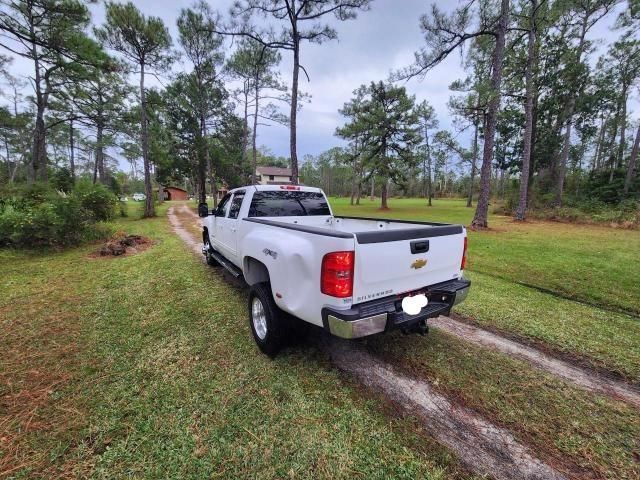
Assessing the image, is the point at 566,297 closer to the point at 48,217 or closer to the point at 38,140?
the point at 48,217

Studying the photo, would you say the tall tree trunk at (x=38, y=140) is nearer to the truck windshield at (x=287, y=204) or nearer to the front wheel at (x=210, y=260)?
the front wheel at (x=210, y=260)

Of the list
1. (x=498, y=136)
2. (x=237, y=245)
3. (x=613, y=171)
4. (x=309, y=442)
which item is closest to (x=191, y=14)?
(x=237, y=245)

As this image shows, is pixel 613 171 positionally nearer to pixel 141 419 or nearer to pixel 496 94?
pixel 496 94

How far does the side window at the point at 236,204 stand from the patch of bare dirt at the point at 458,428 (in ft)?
9.57

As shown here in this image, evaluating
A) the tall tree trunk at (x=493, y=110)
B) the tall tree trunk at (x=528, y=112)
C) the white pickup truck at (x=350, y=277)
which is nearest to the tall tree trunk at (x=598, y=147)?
the tall tree trunk at (x=528, y=112)

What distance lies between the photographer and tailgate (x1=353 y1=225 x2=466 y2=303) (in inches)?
84.7

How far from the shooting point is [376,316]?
2.16m

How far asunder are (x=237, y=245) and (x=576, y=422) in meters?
4.07

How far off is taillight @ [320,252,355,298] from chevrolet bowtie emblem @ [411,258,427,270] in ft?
2.37

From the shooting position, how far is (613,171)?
21.2 meters

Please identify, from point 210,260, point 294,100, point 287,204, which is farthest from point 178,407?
point 294,100

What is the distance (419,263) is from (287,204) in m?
2.61

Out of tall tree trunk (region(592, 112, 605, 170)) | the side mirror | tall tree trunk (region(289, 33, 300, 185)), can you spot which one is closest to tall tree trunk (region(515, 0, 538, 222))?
tall tree trunk (region(289, 33, 300, 185))

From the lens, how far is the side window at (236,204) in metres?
4.49
